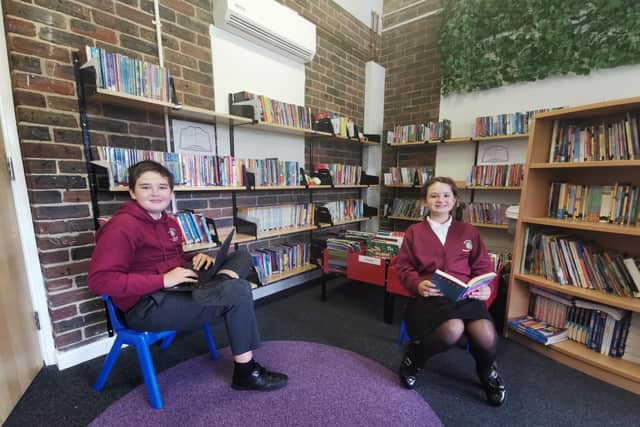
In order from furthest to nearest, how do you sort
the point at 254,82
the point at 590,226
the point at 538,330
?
the point at 254,82
the point at 538,330
the point at 590,226

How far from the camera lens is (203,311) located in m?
1.42

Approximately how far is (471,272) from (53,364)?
259cm

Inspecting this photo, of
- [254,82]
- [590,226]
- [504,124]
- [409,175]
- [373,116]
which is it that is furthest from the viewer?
[373,116]

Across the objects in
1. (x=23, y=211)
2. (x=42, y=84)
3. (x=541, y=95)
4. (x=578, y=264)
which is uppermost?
(x=541, y=95)

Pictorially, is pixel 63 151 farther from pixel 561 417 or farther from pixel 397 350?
pixel 561 417

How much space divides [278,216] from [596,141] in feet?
7.68

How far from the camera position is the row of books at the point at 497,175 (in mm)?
2787

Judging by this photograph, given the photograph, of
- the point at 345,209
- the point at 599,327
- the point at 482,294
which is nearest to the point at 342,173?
the point at 345,209

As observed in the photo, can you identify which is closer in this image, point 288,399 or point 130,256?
point 130,256

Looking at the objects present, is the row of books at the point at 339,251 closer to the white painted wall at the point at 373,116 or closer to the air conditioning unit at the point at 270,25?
the white painted wall at the point at 373,116

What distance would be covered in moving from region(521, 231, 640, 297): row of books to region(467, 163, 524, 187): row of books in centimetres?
98

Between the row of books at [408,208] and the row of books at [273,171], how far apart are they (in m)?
1.52

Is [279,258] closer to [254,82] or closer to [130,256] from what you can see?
[130,256]

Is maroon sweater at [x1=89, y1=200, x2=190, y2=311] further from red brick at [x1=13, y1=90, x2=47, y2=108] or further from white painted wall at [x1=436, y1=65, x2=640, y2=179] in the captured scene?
white painted wall at [x1=436, y1=65, x2=640, y2=179]
